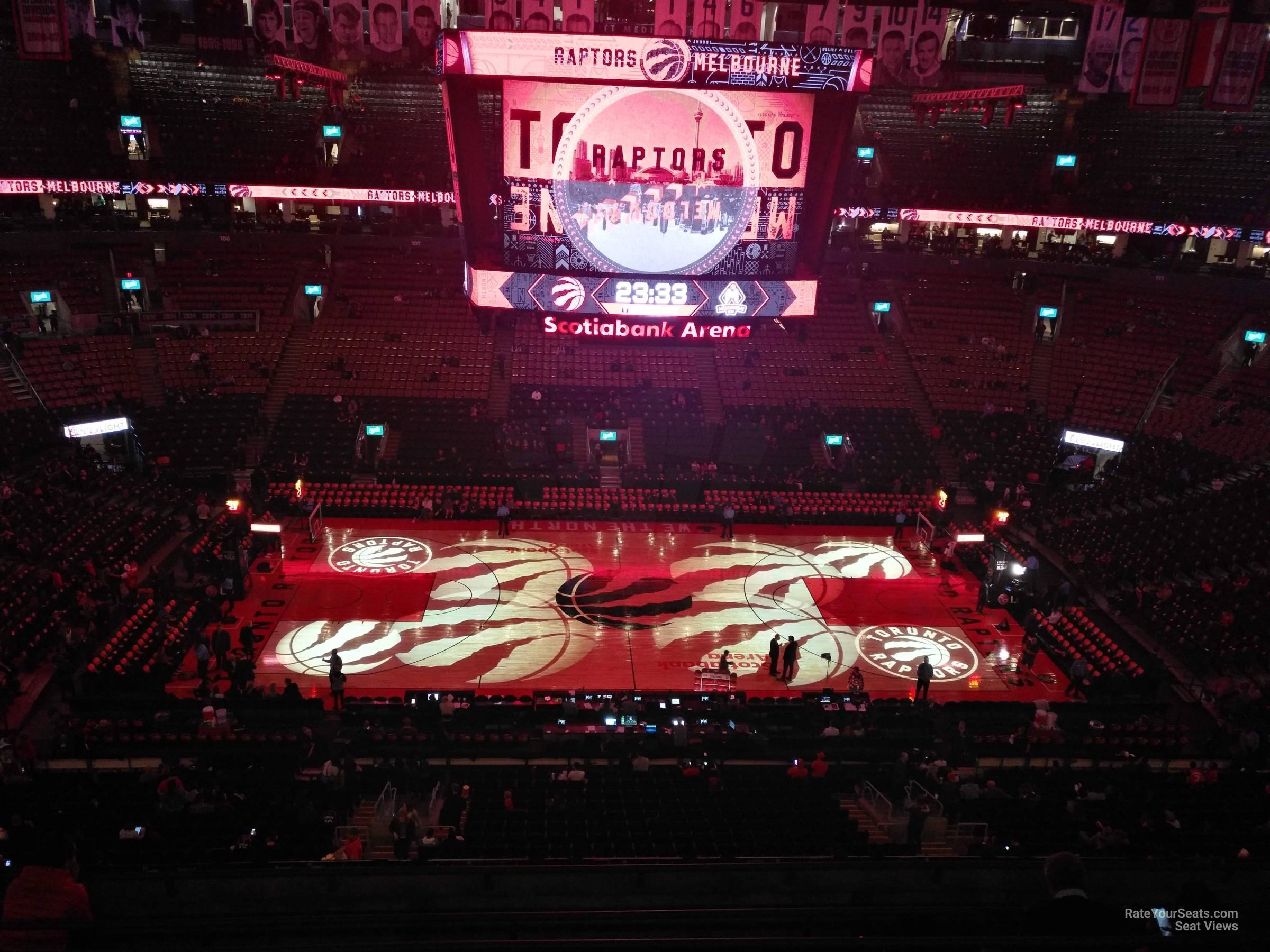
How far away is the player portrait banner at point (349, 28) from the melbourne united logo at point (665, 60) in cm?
1832

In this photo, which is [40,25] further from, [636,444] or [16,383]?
[636,444]

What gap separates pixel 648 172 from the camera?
21.3 m

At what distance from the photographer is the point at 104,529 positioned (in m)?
25.5

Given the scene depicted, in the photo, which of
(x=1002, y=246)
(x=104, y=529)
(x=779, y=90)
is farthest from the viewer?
(x=1002, y=246)

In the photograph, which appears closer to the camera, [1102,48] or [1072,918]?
[1072,918]

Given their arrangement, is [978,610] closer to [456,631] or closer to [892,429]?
[892,429]

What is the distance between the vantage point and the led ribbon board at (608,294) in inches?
859

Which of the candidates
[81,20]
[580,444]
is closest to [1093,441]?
[580,444]

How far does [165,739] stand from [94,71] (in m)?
36.5

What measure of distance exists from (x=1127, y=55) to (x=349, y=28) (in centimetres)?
3156

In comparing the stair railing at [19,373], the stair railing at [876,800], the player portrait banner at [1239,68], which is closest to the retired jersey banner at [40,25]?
the stair railing at [19,373]

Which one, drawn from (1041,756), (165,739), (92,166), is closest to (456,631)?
(165,739)

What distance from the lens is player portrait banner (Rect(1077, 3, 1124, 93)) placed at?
115 feet

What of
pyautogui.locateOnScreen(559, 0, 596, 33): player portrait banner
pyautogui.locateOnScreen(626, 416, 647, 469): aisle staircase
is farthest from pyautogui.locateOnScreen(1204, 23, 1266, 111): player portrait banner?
pyautogui.locateOnScreen(626, 416, 647, 469): aisle staircase
